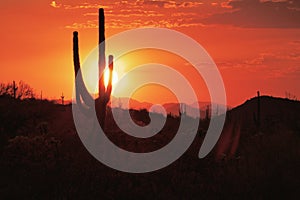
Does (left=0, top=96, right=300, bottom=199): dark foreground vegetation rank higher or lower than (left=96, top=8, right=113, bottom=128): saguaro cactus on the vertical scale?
lower

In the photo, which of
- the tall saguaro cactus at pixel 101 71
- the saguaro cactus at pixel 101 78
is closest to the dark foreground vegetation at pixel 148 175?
the saguaro cactus at pixel 101 78

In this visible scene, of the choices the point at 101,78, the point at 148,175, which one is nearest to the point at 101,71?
the point at 101,78

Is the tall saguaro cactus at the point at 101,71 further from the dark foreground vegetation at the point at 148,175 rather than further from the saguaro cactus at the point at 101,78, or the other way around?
the dark foreground vegetation at the point at 148,175

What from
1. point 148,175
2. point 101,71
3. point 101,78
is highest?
point 101,71

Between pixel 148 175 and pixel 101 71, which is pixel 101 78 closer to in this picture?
pixel 101 71

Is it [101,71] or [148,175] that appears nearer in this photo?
[148,175]

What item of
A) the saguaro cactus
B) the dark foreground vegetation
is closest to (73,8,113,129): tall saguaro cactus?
the saguaro cactus

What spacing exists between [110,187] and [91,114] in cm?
904

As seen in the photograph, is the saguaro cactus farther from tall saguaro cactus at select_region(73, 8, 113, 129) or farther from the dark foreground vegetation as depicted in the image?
the dark foreground vegetation

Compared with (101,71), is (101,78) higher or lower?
lower

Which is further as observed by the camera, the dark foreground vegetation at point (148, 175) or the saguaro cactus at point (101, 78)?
the saguaro cactus at point (101, 78)

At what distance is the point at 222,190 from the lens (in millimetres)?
13836

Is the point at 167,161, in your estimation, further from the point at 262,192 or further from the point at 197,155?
the point at 262,192

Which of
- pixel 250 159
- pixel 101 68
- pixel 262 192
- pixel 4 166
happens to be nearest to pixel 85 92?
pixel 101 68
